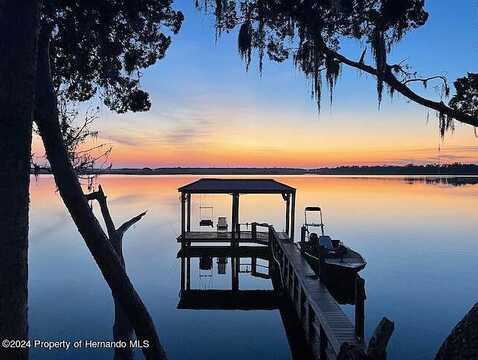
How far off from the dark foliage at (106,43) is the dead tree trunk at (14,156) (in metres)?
2.05

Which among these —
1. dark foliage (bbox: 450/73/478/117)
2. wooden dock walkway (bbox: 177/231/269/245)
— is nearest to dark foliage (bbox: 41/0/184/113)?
dark foliage (bbox: 450/73/478/117)

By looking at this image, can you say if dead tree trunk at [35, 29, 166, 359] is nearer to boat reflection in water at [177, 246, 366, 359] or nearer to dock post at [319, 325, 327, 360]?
dock post at [319, 325, 327, 360]

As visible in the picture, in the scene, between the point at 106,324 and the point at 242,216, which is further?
the point at 242,216

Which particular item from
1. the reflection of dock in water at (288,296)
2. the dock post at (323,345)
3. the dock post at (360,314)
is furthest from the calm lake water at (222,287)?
the dock post at (360,314)

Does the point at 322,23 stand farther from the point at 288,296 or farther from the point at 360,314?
the point at 288,296

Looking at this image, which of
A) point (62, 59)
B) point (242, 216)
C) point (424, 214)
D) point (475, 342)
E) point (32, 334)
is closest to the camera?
point (475, 342)

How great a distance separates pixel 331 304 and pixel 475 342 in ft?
19.3

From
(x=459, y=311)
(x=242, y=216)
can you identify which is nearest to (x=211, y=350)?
(x=459, y=311)

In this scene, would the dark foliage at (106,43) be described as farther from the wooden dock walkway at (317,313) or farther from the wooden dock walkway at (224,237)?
the wooden dock walkway at (224,237)

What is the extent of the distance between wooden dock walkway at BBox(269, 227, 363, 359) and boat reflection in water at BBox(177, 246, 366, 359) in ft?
2.54

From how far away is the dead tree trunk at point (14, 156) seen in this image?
3420 mm

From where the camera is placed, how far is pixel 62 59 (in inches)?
292

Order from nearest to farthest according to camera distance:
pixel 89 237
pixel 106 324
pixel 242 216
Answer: pixel 89 237, pixel 106 324, pixel 242 216

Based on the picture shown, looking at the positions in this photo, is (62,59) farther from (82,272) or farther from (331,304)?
(82,272)
